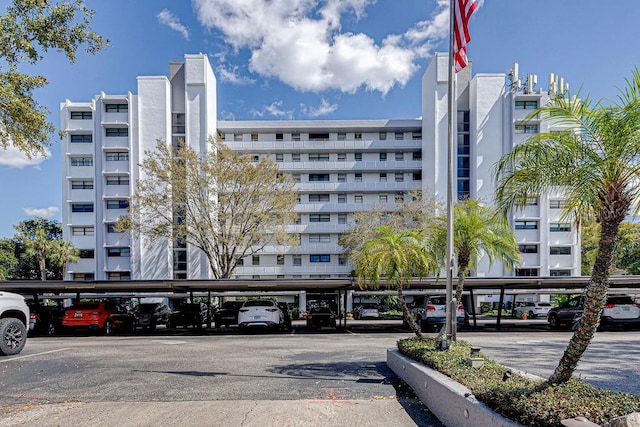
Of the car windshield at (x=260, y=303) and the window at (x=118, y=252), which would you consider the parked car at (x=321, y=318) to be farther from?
the window at (x=118, y=252)

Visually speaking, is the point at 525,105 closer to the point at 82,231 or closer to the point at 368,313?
the point at 368,313

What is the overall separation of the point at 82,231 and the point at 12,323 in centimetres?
3339

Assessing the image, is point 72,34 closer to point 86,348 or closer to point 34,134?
point 34,134

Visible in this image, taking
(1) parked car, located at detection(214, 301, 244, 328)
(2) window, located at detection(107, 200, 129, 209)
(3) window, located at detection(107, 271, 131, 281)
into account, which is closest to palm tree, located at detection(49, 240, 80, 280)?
(3) window, located at detection(107, 271, 131, 281)

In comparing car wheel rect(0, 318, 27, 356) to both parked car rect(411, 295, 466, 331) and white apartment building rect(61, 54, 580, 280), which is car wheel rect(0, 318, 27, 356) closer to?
parked car rect(411, 295, 466, 331)

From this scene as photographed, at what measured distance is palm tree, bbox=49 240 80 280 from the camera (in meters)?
38.1

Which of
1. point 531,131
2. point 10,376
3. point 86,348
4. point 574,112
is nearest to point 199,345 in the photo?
point 86,348

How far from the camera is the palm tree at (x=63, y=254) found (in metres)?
Answer: 38.1

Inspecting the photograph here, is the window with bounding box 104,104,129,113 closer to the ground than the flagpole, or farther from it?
farther from it

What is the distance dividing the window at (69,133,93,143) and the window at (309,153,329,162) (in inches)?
861

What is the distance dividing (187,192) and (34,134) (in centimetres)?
1733

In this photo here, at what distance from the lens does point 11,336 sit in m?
11.1

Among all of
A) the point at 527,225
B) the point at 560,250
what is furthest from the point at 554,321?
the point at 560,250

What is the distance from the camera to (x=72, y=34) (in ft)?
33.0
